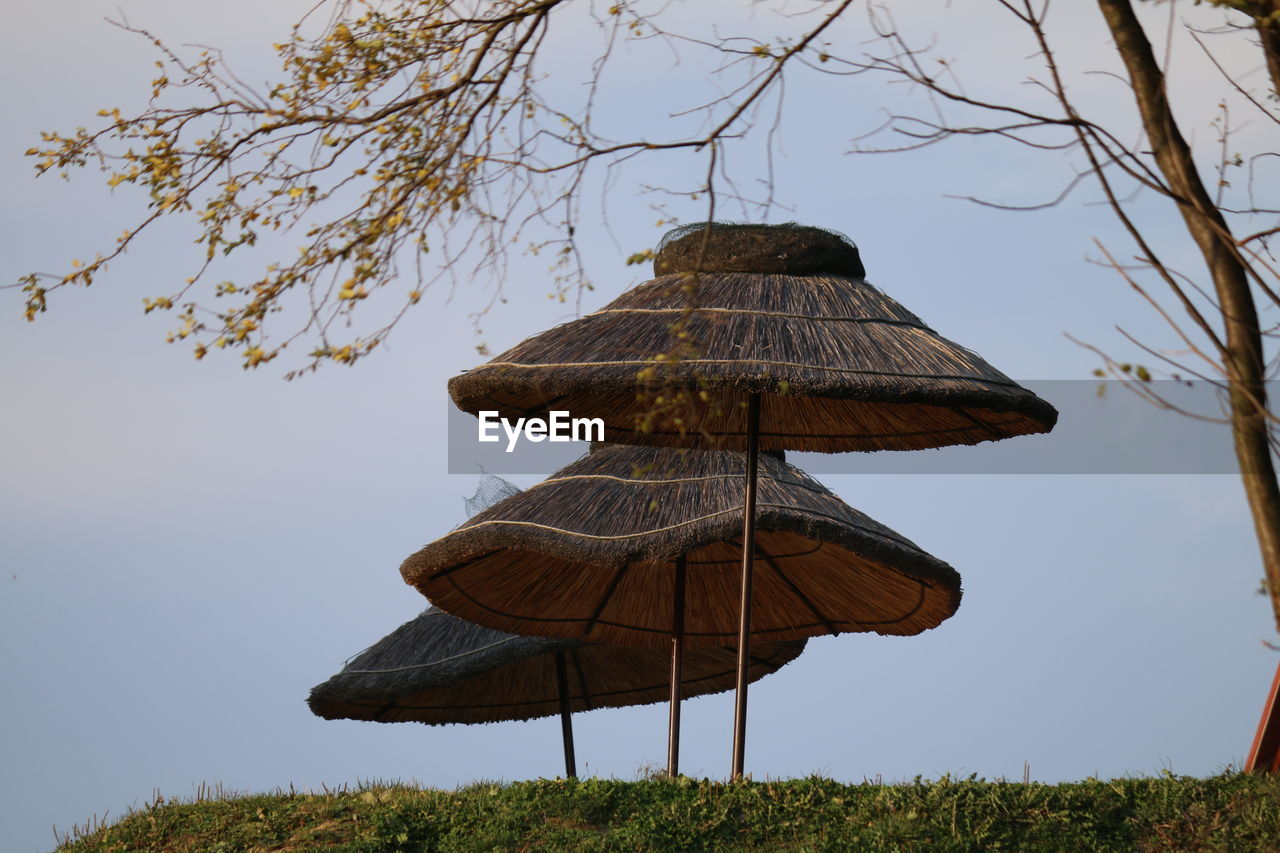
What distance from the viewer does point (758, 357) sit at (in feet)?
22.6

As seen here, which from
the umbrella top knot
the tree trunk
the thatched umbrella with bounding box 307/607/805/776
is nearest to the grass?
the tree trunk

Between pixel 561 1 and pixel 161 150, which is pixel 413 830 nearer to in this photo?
pixel 161 150

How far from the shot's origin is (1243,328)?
483 centimetres

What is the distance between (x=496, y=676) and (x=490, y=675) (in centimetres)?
10

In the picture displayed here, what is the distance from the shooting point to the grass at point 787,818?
648cm

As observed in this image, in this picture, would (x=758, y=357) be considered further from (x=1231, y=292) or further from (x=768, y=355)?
(x=1231, y=292)

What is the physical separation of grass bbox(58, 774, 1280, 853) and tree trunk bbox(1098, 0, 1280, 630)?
2.36 meters

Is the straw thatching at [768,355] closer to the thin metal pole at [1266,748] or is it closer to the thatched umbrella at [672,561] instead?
the thatched umbrella at [672,561]

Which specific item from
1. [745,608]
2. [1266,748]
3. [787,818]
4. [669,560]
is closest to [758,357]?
[745,608]

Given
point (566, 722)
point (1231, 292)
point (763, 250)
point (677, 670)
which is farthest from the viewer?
point (566, 722)

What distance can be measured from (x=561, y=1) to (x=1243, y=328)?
3436 millimetres

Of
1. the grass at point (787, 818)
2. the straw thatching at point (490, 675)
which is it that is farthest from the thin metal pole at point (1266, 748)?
the straw thatching at point (490, 675)

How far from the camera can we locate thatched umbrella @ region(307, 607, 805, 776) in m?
11.4

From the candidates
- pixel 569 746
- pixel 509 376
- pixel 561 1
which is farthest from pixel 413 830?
pixel 569 746
